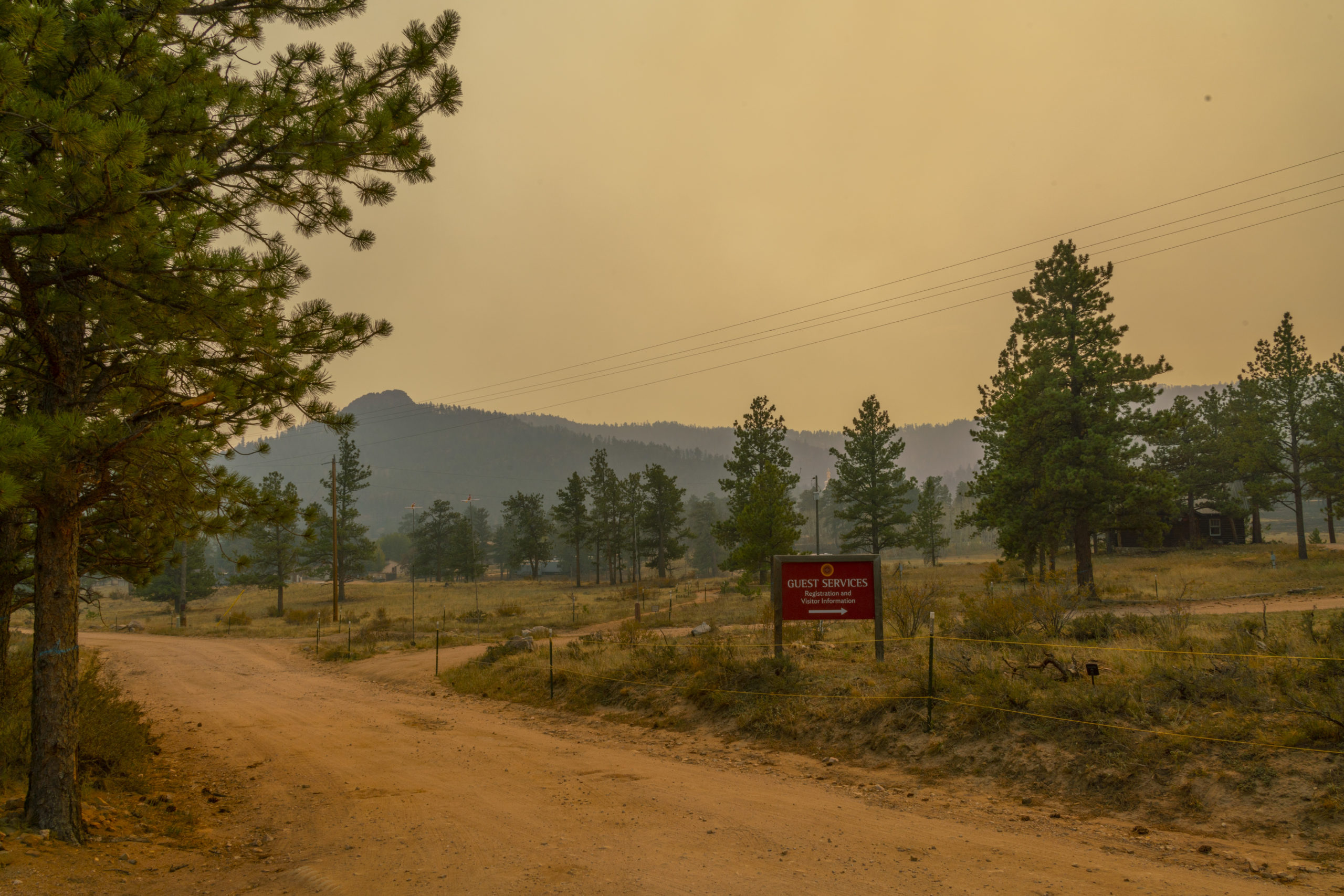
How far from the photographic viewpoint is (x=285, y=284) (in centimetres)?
694

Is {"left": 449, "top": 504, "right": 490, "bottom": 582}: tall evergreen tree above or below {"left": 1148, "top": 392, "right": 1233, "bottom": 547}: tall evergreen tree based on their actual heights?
below

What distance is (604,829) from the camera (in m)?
7.10

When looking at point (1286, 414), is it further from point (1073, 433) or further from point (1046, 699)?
point (1046, 699)

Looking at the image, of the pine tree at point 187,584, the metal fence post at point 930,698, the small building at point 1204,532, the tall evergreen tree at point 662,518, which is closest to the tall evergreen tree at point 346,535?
the pine tree at point 187,584

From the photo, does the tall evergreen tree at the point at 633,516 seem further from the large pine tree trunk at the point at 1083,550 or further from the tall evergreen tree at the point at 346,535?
the large pine tree trunk at the point at 1083,550

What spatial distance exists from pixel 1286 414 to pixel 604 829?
2111 inches

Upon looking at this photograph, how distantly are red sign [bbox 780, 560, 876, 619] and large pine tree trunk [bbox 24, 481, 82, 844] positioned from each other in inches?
395

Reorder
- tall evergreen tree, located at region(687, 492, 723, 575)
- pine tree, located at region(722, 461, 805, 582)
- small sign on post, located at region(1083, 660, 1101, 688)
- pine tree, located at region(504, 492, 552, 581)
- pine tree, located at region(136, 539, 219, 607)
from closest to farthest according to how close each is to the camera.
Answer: small sign on post, located at region(1083, 660, 1101, 688), pine tree, located at region(722, 461, 805, 582), pine tree, located at region(136, 539, 219, 607), pine tree, located at region(504, 492, 552, 581), tall evergreen tree, located at region(687, 492, 723, 575)

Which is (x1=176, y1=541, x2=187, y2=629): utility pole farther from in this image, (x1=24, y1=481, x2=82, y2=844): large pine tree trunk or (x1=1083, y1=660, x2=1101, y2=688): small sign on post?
(x1=1083, y1=660, x2=1101, y2=688): small sign on post

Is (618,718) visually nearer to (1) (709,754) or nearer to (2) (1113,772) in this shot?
(1) (709,754)

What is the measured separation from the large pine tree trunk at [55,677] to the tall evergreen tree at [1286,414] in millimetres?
55416

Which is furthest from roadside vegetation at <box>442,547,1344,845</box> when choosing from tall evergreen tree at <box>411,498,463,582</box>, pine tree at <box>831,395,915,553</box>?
tall evergreen tree at <box>411,498,463,582</box>

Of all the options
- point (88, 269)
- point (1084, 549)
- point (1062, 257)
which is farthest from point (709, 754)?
point (1062, 257)

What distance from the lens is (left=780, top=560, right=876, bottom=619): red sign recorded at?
1273 centimetres
